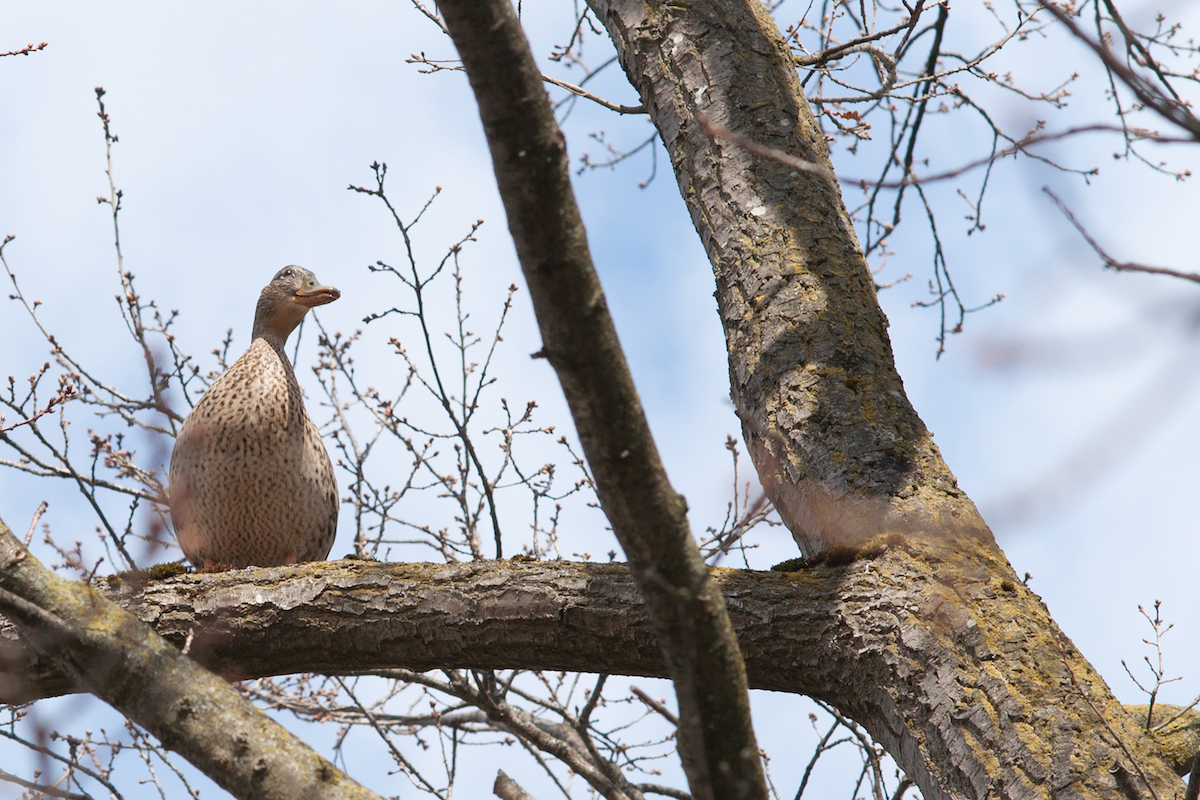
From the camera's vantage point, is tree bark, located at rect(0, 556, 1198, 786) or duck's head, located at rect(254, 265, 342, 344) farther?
duck's head, located at rect(254, 265, 342, 344)

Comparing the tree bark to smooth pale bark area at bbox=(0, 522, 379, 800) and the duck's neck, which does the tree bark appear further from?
the duck's neck

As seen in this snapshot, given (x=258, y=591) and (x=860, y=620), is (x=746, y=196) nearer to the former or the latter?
(x=860, y=620)

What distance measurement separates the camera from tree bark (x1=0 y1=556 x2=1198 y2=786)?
2.39m

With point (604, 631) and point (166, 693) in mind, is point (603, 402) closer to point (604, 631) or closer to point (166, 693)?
point (166, 693)

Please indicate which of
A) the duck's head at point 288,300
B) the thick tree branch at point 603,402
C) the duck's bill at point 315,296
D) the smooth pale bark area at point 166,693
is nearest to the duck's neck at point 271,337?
the duck's head at point 288,300

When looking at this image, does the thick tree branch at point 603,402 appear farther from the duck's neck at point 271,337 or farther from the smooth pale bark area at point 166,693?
the duck's neck at point 271,337

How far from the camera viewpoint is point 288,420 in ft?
14.4

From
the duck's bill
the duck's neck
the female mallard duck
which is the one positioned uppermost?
the duck's bill

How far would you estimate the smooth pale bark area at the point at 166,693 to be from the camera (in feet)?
6.29

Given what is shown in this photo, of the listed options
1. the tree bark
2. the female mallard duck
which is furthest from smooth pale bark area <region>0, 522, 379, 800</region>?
the female mallard duck

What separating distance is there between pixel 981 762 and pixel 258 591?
6.32ft

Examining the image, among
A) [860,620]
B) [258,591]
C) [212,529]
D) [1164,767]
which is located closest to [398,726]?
[212,529]

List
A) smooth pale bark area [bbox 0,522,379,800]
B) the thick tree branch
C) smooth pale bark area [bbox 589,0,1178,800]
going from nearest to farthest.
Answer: the thick tree branch → smooth pale bark area [bbox 0,522,379,800] → smooth pale bark area [bbox 589,0,1178,800]

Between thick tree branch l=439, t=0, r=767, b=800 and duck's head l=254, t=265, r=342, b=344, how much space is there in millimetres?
3713
